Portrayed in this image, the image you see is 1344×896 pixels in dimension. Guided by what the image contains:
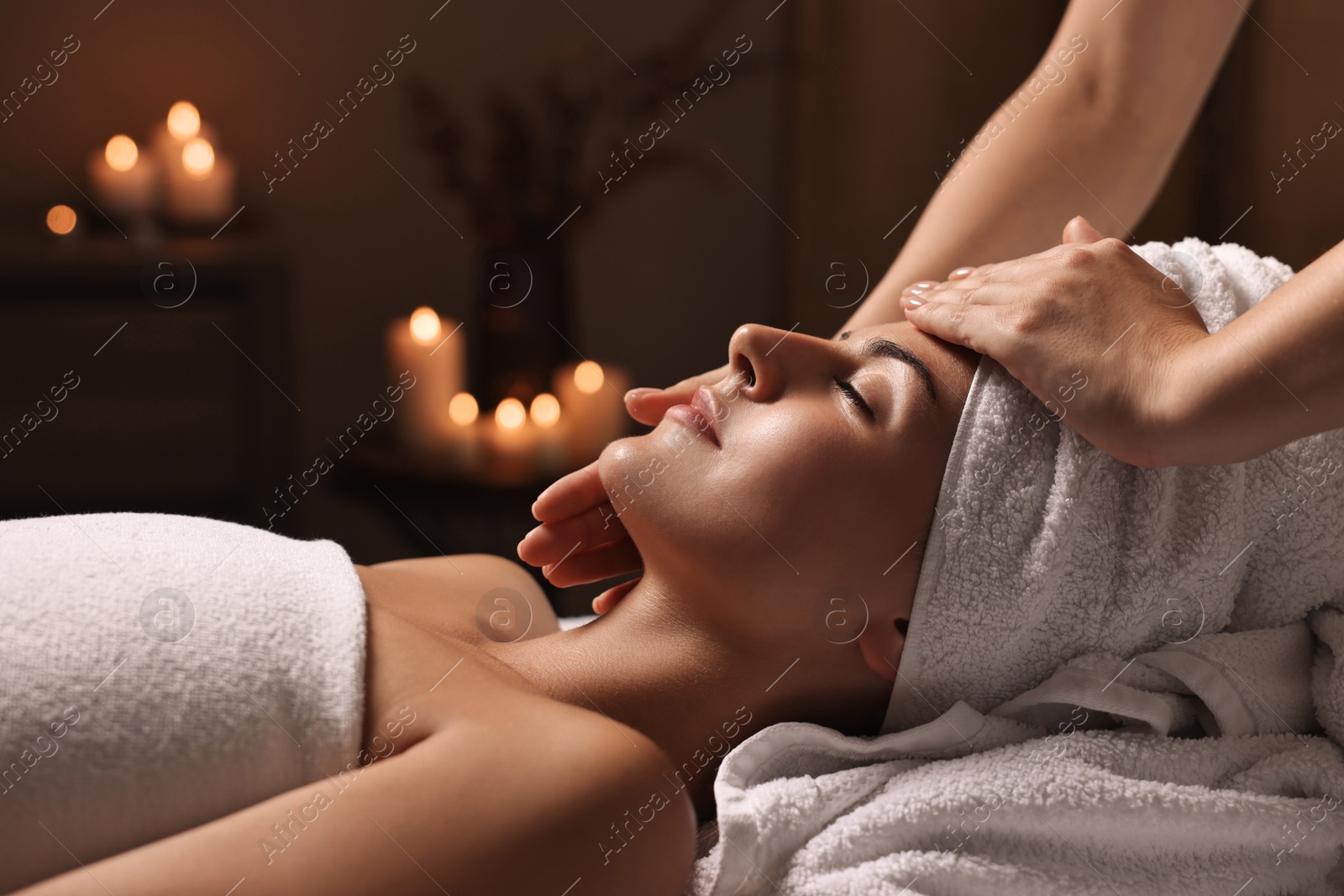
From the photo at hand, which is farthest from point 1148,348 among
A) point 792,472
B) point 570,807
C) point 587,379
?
point 587,379

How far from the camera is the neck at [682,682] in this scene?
88 cm

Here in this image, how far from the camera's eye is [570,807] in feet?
2.28

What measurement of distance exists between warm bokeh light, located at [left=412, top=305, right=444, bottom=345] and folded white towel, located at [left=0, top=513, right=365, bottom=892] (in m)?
1.35

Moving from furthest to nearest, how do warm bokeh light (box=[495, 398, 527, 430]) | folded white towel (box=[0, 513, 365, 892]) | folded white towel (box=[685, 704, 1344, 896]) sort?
warm bokeh light (box=[495, 398, 527, 430]), folded white towel (box=[685, 704, 1344, 896]), folded white towel (box=[0, 513, 365, 892])

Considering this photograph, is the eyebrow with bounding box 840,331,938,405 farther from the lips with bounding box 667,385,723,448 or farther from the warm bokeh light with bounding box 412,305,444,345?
the warm bokeh light with bounding box 412,305,444,345

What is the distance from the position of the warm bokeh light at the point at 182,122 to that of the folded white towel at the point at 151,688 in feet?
5.17

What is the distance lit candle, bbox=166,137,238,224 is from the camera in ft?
6.88

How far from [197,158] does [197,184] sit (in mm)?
55

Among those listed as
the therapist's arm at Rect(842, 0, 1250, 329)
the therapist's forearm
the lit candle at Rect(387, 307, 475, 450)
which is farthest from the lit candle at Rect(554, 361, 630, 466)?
the therapist's forearm

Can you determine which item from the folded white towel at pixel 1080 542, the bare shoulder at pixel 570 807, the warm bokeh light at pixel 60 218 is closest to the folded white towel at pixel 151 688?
the bare shoulder at pixel 570 807

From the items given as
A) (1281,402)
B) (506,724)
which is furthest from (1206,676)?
(506,724)

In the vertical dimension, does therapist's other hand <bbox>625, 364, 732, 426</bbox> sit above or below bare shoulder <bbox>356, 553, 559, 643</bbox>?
above

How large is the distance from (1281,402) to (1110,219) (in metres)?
0.66

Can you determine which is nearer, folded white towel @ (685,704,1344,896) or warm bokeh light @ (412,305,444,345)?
folded white towel @ (685,704,1344,896)
